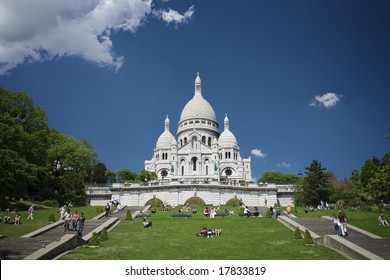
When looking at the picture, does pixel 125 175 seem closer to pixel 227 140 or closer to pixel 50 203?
pixel 227 140

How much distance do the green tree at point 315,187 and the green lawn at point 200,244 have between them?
2131 cm

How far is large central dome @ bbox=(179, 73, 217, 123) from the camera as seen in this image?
96438 millimetres

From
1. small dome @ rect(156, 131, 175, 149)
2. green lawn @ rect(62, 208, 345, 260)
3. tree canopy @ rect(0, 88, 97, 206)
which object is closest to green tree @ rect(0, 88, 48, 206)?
tree canopy @ rect(0, 88, 97, 206)

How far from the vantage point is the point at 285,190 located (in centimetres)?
5572

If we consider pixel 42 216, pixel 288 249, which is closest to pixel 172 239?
pixel 288 249

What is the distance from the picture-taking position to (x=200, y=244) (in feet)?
56.6

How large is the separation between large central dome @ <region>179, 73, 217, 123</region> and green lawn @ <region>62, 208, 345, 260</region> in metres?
71.3

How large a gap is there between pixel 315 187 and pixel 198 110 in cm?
5506

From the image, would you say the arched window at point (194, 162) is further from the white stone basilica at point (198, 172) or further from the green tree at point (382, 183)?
the green tree at point (382, 183)

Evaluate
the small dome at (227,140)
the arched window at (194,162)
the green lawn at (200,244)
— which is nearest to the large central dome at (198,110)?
the small dome at (227,140)

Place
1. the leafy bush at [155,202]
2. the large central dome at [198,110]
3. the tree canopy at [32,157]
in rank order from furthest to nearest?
1. the large central dome at [198,110]
2. the leafy bush at [155,202]
3. the tree canopy at [32,157]

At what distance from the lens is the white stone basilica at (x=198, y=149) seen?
8031 cm

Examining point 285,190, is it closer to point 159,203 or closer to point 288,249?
point 159,203

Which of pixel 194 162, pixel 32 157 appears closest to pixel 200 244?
pixel 32 157
